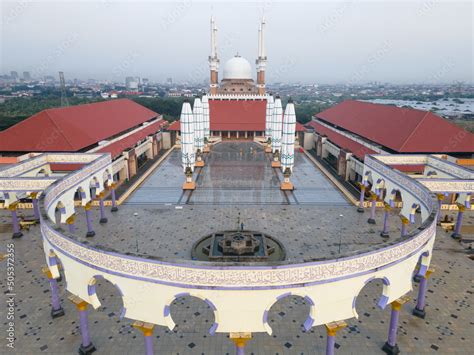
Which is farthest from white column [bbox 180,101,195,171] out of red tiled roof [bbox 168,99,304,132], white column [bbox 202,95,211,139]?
red tiled roof [bbox 168,99,304,132]

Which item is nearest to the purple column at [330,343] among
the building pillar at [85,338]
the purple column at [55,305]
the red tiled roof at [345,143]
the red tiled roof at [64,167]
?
the building pillar at [85,338]

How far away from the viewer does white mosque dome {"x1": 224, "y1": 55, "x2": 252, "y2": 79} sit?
219 ft

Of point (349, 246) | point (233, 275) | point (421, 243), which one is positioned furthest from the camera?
point (349, 246)

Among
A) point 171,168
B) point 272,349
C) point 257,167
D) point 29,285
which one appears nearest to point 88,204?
point 29,285

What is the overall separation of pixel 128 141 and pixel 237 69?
34.5 meters

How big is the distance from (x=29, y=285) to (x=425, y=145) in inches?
1297

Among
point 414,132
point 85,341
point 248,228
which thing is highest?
point 414,132

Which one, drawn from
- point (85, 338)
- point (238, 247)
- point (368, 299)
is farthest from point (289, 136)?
point (85, 338)

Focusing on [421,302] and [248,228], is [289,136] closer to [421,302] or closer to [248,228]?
[248,228]

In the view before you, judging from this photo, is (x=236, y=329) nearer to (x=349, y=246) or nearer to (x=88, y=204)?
(x=349, y=246)

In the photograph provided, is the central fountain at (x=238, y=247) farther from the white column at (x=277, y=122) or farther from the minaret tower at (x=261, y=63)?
the minaret tower at (x=261, y=63)

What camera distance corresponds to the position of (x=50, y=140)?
31.0m

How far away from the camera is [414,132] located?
31.3 metres

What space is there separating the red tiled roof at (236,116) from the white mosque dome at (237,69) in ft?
27.8
